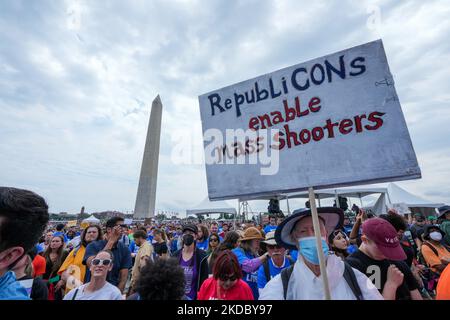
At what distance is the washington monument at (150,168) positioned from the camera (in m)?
21.1

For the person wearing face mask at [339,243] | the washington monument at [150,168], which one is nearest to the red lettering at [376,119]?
the person wearing face mask at [339,243]

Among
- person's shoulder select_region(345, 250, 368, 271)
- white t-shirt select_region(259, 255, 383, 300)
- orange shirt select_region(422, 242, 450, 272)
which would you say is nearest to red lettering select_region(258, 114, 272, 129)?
white t-shirt select_region(259, 255, 383, 300)

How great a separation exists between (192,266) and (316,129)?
2.70 metres

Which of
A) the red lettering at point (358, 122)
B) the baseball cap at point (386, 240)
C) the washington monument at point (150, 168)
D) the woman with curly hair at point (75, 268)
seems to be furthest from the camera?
the washington monument at point (150, 168)

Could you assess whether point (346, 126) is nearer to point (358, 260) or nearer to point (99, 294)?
point (358, 260)

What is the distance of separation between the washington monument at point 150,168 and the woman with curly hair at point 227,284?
19.9m

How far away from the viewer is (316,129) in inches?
65.6

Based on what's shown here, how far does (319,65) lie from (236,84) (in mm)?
660

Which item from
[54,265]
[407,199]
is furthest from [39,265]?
[407,199]

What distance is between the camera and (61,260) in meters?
3.80

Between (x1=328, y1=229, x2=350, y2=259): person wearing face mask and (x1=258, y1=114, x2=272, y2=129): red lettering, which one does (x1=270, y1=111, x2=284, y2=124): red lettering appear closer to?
(x1=258, y1=114, x2=272, y2=129): red lettering

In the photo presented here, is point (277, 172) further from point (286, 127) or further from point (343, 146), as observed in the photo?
point (343, 146)

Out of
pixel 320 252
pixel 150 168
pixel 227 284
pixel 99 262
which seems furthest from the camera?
pixel 150 168

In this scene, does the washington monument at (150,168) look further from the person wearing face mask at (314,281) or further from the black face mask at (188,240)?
the person wearing face mask at (314,281)
